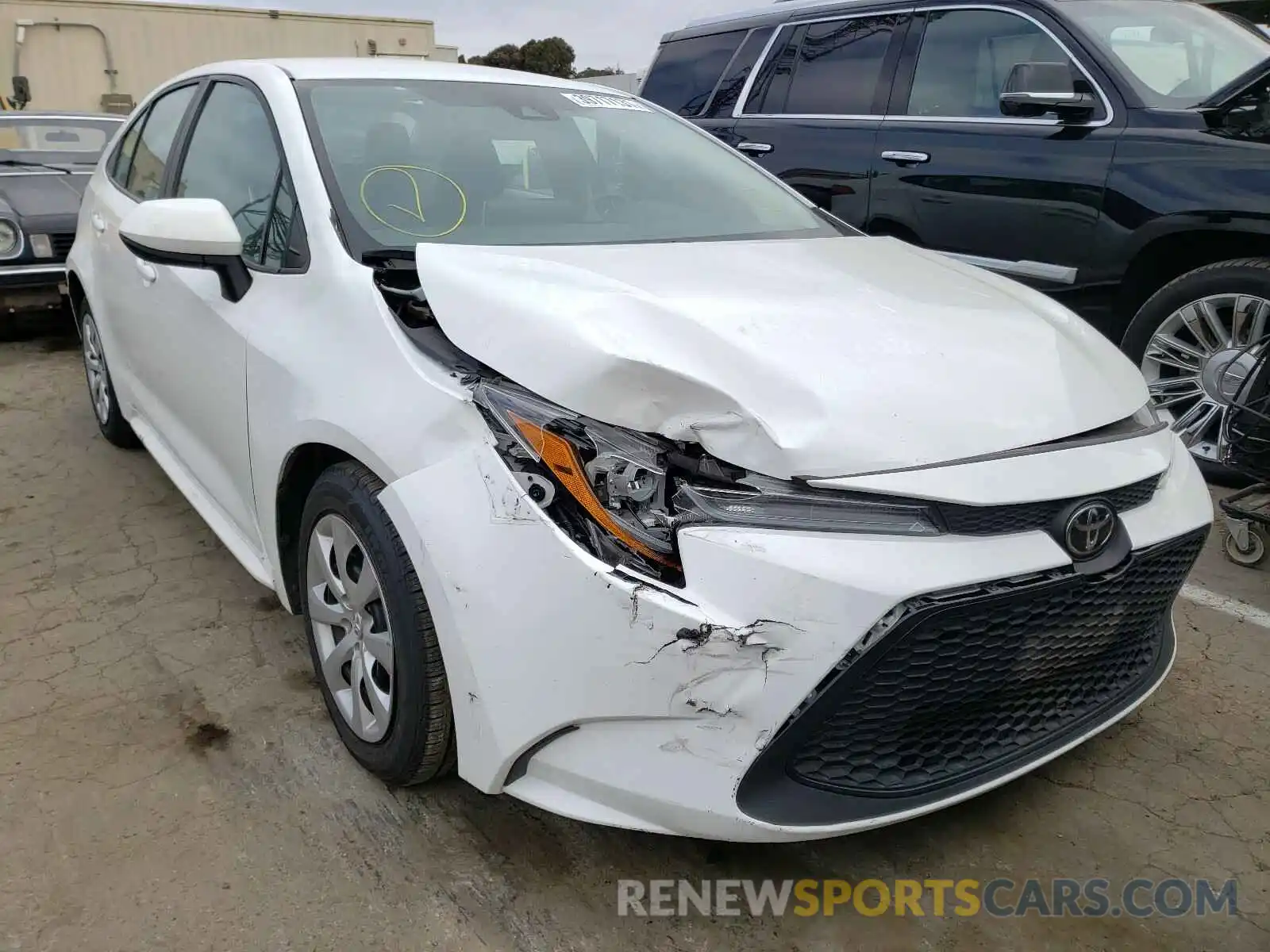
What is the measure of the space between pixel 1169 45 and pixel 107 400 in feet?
16.0

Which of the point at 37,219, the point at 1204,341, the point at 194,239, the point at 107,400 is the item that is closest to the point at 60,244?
the point at 37,219

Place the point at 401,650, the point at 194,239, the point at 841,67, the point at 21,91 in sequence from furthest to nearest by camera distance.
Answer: the point at 21,91, the point at 841,67, the point at 194,239, the point at 401,650

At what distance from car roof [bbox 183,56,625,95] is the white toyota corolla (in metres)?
0.39

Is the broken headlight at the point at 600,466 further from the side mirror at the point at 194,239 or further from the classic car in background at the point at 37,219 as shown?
the classic car in background at the point at 37,219

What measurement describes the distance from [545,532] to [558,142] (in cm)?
168

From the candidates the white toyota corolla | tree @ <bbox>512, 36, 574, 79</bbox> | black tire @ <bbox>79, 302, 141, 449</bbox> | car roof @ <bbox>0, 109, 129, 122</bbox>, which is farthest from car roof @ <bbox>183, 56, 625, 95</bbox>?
tree @ <bbox>512, 36, 574, 79</bbox>

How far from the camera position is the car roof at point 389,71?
112 inches

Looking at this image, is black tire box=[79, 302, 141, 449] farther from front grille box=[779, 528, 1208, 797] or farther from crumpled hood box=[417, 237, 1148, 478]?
front grille box=[779, 528, 1208, 797]

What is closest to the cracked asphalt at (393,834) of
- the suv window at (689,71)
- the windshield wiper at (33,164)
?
the suv window at (689,71)

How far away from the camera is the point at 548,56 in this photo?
36562mm

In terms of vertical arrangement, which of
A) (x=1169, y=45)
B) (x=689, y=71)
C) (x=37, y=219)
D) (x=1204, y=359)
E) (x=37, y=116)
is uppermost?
(x=1169, y=45)

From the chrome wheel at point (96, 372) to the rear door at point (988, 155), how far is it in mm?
3561

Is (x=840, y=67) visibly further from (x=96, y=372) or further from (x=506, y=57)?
(x=506, y=57)

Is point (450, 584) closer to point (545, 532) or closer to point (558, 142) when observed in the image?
point (545, 532)
